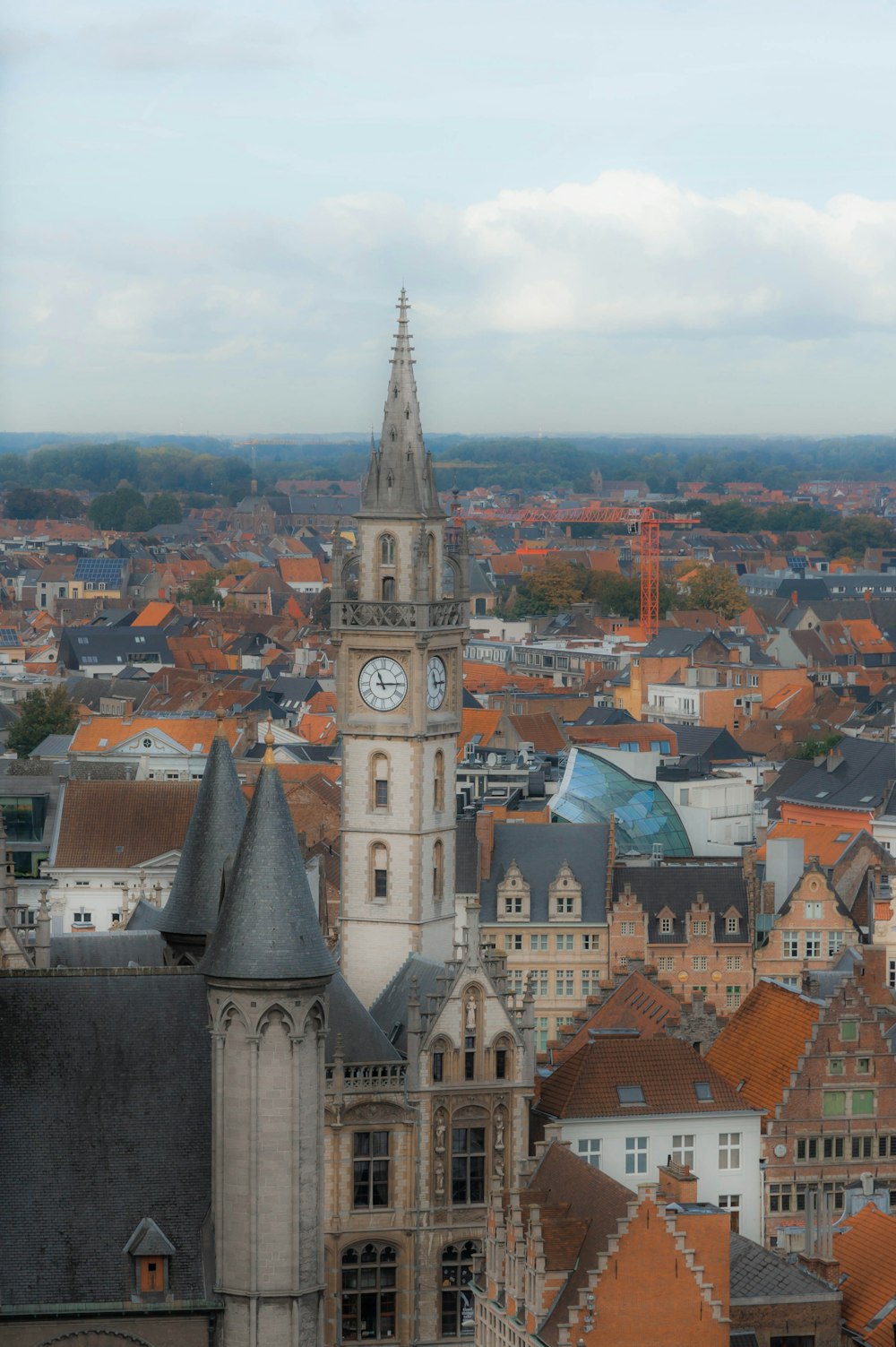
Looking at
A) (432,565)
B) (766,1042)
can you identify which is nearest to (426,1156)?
(766,1042)

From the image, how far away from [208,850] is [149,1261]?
1244 cm

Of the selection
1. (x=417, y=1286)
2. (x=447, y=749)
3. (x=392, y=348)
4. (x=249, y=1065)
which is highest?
(x=392, y=348)

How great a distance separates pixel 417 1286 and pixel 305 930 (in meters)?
18.2

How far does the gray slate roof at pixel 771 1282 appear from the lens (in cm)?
6097

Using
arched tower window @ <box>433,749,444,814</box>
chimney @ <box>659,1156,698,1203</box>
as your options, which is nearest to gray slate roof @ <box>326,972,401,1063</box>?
arched tower window @ <box>433,749,444,814</box>

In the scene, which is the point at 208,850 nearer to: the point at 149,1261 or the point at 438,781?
the point at 149,1261

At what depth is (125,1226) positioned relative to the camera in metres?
57.7

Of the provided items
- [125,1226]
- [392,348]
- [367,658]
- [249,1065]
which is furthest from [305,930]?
[392,348]

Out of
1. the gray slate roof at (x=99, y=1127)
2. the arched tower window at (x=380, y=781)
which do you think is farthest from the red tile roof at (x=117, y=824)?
the gray slate roof at (x=99, y=1127)

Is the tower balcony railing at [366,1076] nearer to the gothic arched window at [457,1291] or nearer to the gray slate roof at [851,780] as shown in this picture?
the gothic arched window at [457,1291]

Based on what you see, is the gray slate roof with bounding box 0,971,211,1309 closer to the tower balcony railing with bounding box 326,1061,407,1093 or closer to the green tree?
the tower balcony railing with bounding box 326,1061,407,1093

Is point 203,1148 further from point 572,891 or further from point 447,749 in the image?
point 572,891

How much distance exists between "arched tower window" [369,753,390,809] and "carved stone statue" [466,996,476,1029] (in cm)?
771

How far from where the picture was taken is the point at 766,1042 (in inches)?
3273
